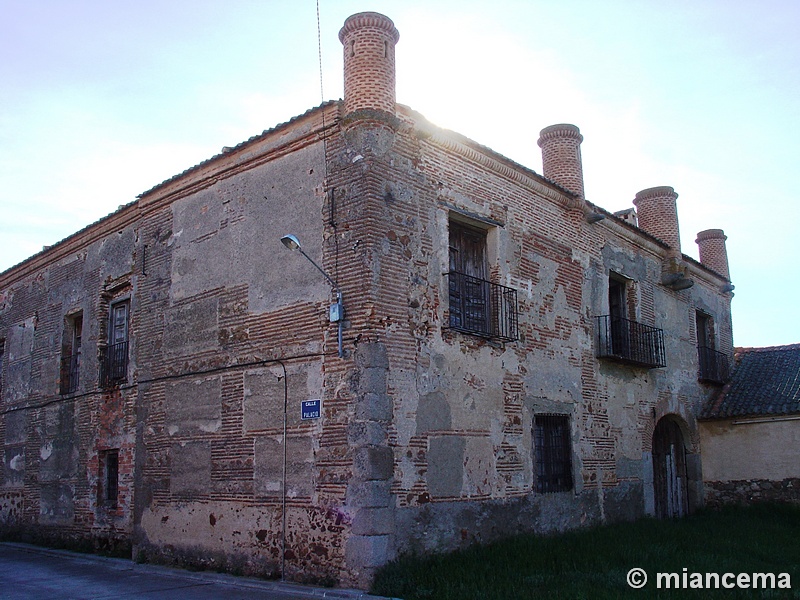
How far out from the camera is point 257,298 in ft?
34.9

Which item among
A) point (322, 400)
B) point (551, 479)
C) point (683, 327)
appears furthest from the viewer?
point (683, 327)

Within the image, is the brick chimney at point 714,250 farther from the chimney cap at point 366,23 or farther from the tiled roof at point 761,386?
the chimney cap at point 366,23

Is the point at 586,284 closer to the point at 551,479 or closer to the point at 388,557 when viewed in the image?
the point at 551,479

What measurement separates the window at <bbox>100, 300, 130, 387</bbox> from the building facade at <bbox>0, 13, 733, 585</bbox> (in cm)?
5

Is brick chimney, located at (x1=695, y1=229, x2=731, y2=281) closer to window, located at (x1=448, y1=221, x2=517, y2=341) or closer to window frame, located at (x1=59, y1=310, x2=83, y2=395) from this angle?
window, located at (x1=448, y1=221, x2=517, y2=341)

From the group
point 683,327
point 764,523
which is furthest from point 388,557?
point 683,327

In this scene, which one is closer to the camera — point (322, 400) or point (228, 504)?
point (322, 400)

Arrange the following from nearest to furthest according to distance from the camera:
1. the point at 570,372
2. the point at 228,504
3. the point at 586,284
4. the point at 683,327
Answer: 1. the point at 228,504
2. the point at 570,372
3. the point at 586,284
4. the point at 683,327

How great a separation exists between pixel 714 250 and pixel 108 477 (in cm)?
1533

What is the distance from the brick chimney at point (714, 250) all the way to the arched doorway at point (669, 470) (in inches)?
→ 207

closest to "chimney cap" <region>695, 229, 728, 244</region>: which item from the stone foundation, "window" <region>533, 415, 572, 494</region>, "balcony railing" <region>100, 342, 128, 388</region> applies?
the stone foundation

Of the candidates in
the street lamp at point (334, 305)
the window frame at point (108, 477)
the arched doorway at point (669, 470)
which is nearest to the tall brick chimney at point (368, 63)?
the street lamp at point (334, 305)

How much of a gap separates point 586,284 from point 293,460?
6.45 m

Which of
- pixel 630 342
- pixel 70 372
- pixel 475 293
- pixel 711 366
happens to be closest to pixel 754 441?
pixel 711 366
